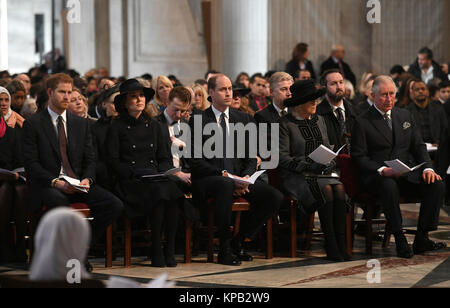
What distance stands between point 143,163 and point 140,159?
0.14ft

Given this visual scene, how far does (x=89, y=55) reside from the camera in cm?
2109

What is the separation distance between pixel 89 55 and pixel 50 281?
18.0 metres

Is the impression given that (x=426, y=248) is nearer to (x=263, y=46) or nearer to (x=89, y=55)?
(x=263, y=46)

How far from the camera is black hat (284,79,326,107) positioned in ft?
26.8

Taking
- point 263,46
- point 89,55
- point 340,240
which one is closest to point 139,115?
point 340,240

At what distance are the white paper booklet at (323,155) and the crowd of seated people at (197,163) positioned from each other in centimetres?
14

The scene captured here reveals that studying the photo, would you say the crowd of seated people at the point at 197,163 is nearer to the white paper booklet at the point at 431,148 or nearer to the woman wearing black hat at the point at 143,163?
the woman wearing black hat at the point at 143,163

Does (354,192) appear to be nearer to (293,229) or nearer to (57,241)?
(293,229)

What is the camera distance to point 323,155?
25.5ft

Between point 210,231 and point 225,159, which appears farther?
point 225,159

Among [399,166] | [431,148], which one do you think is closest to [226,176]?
[399,166]

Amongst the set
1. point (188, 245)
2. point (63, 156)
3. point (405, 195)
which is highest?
point (63, 156)

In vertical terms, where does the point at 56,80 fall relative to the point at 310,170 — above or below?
above
